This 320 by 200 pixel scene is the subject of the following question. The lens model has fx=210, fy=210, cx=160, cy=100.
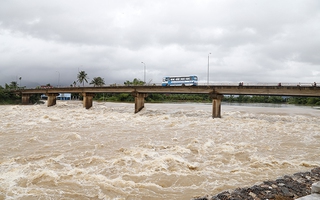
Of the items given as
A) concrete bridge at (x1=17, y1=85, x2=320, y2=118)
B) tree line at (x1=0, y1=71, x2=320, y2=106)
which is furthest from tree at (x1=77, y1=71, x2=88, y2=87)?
concrete bridge at (x1=17, y1=85, x2=320, y2=118)

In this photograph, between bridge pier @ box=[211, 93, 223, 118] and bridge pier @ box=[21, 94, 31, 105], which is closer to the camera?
bridge pier @ box=[211, 93, 223, 118]

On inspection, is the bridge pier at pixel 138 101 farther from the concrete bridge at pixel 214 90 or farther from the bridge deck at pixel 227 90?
the bridge deck at pixel 227 90

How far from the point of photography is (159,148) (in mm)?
15820

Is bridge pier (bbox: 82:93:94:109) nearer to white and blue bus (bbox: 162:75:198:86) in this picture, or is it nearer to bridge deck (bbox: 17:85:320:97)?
bridge deck (bbox: 17:85:320:97)

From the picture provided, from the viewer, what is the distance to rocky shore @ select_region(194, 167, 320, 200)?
22.5 feet

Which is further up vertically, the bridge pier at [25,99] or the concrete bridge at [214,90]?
the concrete bridge at [214,90]

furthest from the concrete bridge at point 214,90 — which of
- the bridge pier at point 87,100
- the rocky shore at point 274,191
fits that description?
the rocky shore at point 274,191

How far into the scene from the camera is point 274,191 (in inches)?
287

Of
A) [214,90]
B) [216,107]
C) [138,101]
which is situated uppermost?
[214,90]

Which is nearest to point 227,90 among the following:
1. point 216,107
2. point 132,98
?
point 216,107

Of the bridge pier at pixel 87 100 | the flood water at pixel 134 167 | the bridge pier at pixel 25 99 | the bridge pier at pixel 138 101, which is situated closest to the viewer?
the flood water at pixel 134 167

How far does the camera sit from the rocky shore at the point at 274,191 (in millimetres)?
6867

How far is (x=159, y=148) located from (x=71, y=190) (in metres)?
8.22

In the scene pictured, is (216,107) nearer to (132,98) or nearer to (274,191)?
(274,191)
